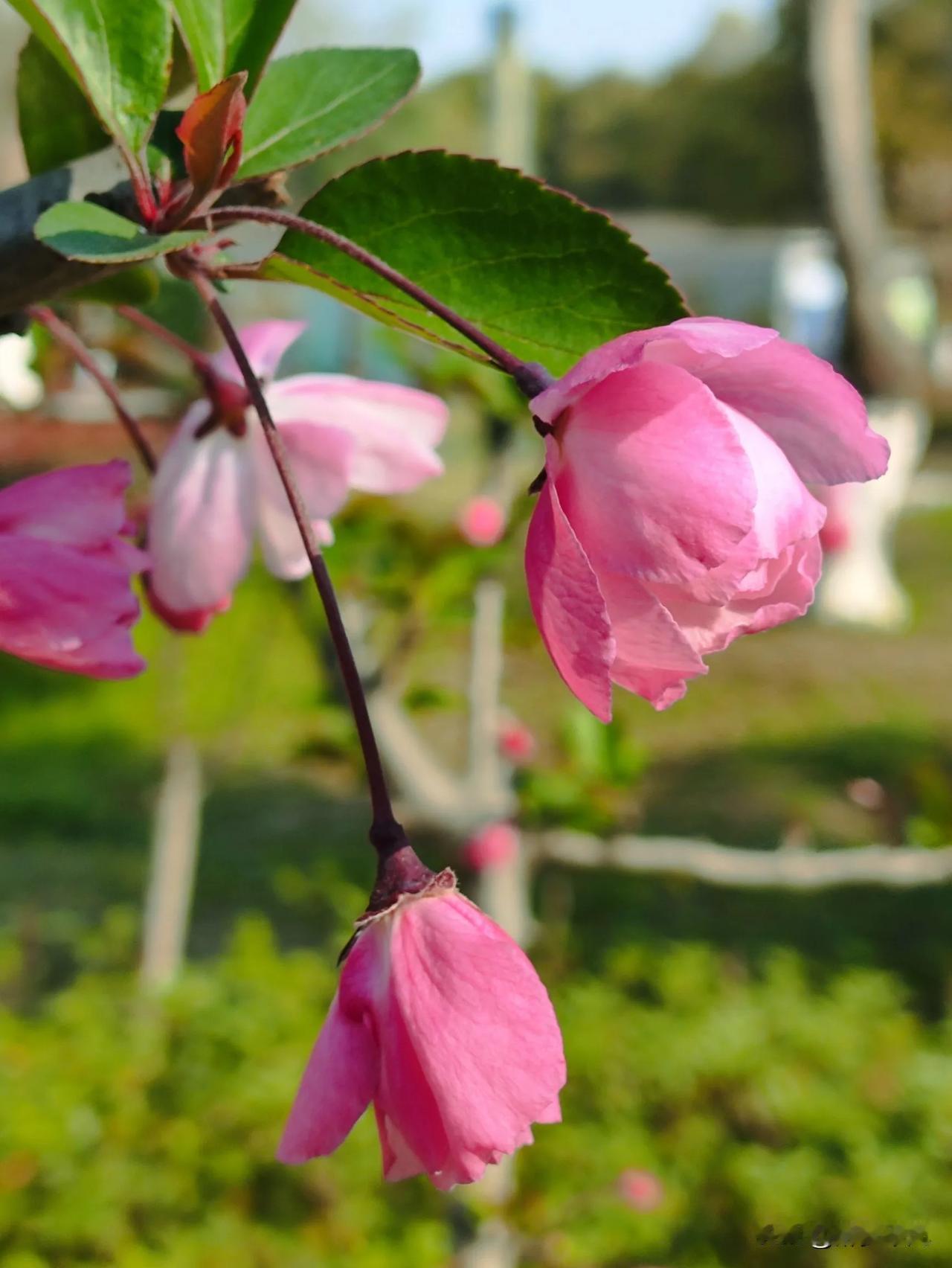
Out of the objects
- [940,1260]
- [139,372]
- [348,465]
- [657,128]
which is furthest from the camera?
[657,128]

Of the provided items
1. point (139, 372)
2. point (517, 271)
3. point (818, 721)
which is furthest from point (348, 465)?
point (818, 721)

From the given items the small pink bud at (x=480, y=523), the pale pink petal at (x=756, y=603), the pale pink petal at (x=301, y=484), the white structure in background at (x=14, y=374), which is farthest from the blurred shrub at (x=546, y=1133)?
the pale pink petal at (x=756, y=603)

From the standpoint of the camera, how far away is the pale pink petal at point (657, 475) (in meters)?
0.33

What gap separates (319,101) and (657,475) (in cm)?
19

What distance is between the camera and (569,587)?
330mm

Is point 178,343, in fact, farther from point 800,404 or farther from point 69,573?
point 800,404

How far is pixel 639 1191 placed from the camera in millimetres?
2188

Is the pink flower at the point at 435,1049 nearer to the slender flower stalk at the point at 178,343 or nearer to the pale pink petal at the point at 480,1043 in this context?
the pale pink petal at the point at 480,1043

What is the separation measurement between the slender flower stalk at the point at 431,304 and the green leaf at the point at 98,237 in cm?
2

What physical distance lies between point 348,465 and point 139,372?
50.7 inches

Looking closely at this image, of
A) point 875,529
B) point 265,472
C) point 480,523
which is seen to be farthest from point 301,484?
point 875,529

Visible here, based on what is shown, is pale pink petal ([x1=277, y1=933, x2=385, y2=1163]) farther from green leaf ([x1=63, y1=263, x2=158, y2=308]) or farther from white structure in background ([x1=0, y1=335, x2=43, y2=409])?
white structure in background ([x1=0, y1=335, x2=43, y2=409])

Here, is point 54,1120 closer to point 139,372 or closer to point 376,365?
point 139,372

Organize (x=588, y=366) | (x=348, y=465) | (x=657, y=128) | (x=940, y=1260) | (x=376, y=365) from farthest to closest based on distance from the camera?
(x=657, y=128)
(x=376, y=365)
(x=940, y=1260)
(x=348, y=465)
(x=588, y=366)
